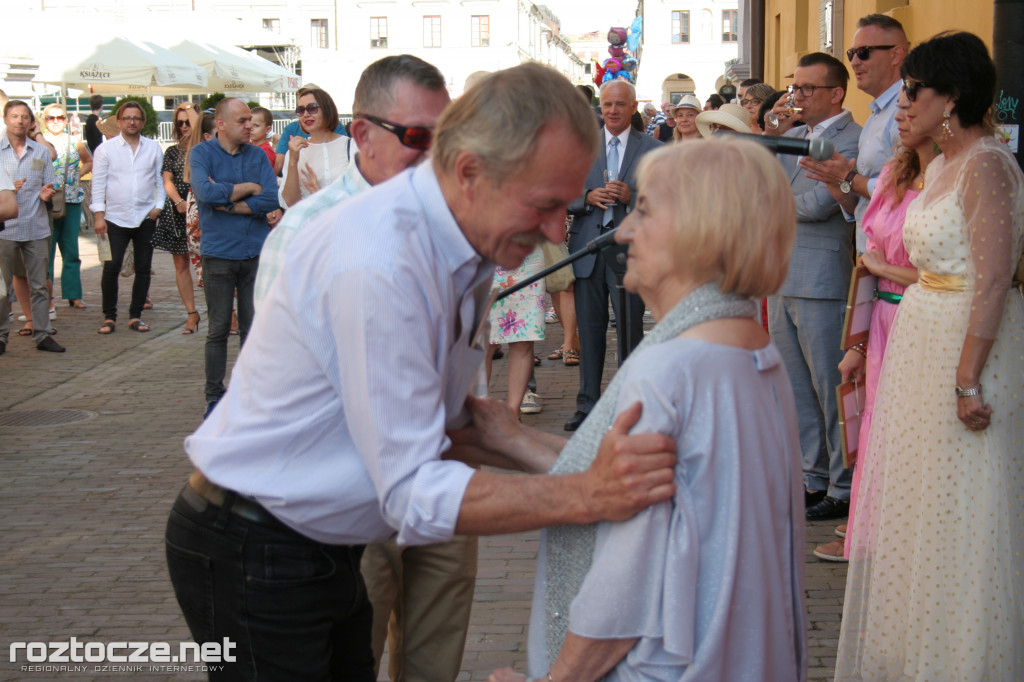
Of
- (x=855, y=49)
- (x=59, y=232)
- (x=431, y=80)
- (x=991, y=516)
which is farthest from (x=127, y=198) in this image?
(x=991, y=516)

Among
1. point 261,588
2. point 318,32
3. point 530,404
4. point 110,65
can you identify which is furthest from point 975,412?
point 318,32

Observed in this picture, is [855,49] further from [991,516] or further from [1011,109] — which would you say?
[991,516]

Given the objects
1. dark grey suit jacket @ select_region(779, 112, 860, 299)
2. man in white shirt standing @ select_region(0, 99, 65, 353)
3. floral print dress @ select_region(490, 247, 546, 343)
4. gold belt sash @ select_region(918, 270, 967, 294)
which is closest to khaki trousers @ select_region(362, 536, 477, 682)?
gold belt sash @ select_region(918, 270, 967, 294)

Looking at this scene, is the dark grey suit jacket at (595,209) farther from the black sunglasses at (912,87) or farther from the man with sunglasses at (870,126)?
the black sunglasses at (912,87)

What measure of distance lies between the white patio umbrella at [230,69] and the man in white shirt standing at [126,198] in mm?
9598

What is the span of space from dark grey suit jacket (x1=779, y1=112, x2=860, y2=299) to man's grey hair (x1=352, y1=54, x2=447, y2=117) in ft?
9.34

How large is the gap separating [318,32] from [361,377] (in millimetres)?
71438

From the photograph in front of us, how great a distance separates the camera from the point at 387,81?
3119 millimetres

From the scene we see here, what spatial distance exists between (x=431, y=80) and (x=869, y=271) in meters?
2.29

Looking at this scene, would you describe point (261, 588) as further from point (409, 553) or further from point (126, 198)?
point (126, 198)

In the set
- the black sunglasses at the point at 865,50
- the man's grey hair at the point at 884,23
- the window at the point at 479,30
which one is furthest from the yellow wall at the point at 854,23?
the window at the point at 479,30

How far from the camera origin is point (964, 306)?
3645 mm

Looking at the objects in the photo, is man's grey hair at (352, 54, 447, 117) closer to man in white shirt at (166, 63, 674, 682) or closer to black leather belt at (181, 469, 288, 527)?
man in white shirt at (166, 63, 674, 682)

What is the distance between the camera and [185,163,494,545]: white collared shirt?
1.81 meters
